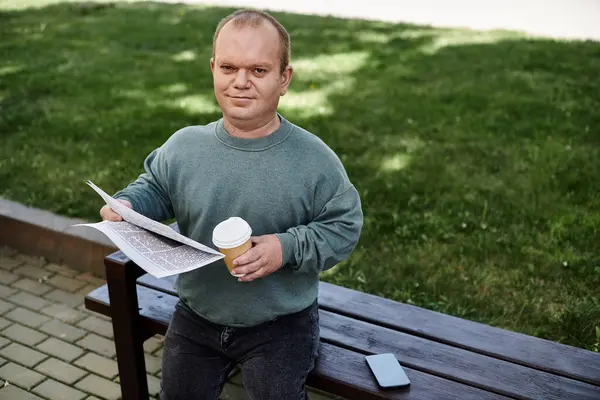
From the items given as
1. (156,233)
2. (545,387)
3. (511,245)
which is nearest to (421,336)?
(545,387)

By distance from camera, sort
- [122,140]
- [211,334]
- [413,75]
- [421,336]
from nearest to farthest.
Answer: [211,334], [421,336], [122,140], [413,75]

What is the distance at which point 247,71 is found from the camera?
2260 millimetres

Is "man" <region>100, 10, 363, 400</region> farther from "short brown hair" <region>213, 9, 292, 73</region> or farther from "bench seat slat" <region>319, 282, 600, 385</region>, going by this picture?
"bench seat slat" <region>319, 282, 600, 385</region>

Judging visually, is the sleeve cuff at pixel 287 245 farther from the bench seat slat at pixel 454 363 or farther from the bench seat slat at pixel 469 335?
the bench seat slat at pixel 469 335

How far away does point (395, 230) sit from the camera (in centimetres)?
427

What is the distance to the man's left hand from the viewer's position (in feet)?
6.75

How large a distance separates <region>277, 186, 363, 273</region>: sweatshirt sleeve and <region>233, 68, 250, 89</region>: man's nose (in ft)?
1.60

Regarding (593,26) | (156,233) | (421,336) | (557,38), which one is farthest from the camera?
(593,26)

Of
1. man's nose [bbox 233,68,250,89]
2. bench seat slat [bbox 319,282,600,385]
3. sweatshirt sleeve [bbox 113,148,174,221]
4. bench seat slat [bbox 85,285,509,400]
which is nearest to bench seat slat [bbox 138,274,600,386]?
bench seat slat [bbox 319,282,600,385]

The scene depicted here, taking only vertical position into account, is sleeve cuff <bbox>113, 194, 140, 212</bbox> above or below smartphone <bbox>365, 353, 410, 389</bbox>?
above

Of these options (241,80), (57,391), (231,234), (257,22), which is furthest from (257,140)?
(57,391)

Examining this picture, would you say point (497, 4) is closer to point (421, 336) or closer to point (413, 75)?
point (413, 75)

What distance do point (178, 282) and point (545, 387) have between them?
53.4 inches

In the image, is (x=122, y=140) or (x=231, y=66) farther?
(x=122, y=140)
